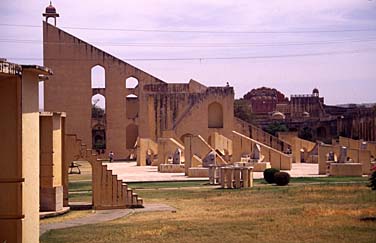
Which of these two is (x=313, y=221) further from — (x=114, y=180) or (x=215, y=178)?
(x=215, y=178)

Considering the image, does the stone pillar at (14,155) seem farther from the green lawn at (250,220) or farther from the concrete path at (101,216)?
the concrete path at (101,216)

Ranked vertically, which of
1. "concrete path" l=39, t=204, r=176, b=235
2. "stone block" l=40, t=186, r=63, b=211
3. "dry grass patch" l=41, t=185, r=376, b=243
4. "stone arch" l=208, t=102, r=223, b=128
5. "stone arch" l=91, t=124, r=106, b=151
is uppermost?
"stone arch" l=208, t=102, r=223, b=128

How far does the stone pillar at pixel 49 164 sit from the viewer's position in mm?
16125

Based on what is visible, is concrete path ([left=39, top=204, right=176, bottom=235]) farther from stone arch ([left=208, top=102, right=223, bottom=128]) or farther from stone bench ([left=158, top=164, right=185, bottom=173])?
stone arch ([left=208, top=102, right=223, bottom=128])

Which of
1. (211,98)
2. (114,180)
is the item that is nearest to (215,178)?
(114,180)

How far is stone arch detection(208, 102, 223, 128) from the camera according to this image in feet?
153

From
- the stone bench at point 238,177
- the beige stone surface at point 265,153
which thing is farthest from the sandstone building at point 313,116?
the stone bench at point 238,177

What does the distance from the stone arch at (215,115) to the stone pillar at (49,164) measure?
30.4 meters

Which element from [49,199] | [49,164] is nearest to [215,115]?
[49,164]

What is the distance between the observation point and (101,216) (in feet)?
51.1

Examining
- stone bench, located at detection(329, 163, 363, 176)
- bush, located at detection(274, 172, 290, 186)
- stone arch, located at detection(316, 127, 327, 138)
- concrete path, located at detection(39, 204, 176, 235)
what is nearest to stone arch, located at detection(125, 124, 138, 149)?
stone arch, located at detection(316, 127, 327, 138)

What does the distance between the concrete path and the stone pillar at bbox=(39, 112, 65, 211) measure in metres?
0.95

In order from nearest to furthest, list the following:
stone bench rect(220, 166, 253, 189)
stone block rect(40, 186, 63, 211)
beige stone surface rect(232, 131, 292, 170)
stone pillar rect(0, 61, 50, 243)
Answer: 1. stone pillar rect(0, 61, 50, 243)
2. stone block rect(40, 186, 63, 211)
3. stone bench rect(220, 166, 253, 189)
4. beige stone surface rect(232, 131, 292, 170)

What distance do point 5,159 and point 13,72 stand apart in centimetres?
114
